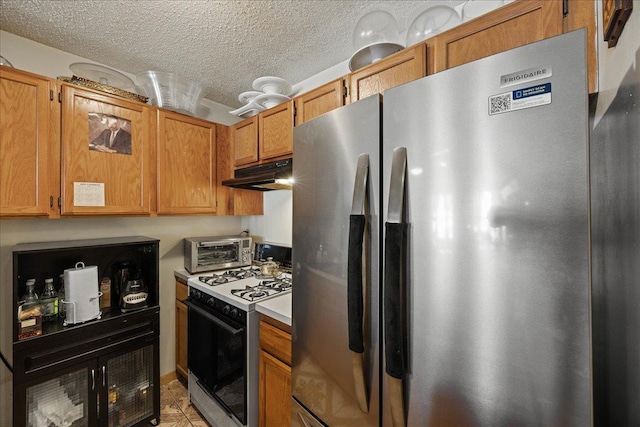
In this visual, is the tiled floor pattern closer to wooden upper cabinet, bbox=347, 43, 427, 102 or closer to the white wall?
the white wall

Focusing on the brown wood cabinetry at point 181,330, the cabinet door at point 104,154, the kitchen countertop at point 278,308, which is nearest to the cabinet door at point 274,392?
the kitchen countertop at point 278,308

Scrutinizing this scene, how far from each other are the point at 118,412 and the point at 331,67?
111 inches

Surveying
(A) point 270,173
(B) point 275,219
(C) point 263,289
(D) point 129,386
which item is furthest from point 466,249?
(D) point 129,386

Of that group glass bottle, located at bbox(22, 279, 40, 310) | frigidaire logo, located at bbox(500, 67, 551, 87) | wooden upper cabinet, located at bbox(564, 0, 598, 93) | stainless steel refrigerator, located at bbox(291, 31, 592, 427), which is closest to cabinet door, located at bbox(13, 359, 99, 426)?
glass bottle, located at bbox(22, 279, 40, 310)

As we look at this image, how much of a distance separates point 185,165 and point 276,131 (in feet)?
2.71

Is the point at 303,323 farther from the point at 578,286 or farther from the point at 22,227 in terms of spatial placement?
the point at 22,227

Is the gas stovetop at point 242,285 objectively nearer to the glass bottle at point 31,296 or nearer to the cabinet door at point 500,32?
the glass bottle at point 31,296

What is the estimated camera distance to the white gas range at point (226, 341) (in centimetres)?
151

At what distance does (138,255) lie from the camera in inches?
80.3

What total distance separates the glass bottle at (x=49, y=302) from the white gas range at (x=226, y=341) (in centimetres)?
74

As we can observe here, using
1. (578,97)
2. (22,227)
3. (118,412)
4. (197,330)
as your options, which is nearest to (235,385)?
(197,330)

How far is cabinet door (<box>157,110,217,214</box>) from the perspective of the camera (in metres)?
2.01

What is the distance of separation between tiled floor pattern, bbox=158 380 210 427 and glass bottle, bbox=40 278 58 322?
1.03 metres

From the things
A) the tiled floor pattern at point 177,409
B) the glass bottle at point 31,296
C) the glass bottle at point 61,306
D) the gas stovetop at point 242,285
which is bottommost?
the tiled floor pattern at point 177,409
